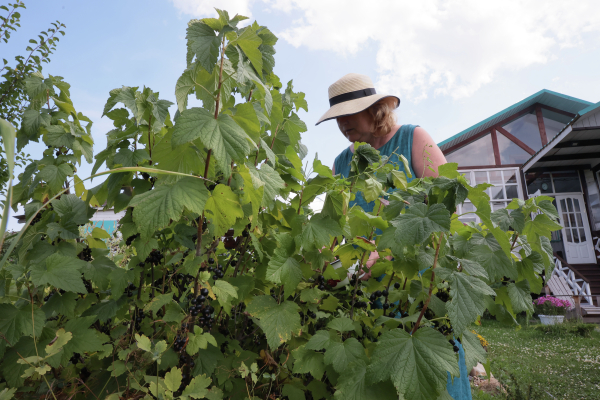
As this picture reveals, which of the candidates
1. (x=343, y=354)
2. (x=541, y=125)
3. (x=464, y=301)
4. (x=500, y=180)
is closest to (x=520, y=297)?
(x=464, y=301)

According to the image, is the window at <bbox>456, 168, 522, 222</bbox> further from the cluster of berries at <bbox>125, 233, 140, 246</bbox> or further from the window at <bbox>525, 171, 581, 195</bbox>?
the cluster of berries at <bbox>125, 233, 140, 246</bbox>

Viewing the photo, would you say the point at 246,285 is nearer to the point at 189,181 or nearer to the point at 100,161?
the point at 189,181

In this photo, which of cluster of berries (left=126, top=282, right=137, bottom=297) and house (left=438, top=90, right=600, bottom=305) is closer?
cluster of berries (left=126, top=282, right=137, bottom=297)

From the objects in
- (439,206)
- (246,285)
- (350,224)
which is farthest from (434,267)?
(246,285)

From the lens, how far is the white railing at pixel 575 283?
11.5 m

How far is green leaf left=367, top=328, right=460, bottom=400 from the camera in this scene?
3.02 ft

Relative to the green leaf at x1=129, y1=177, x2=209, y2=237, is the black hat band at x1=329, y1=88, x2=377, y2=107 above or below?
above

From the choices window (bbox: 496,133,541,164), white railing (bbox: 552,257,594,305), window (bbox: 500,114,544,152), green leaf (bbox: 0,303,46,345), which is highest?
window (bbox: 500,114,544,152)

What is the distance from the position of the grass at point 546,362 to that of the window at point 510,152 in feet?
26.9

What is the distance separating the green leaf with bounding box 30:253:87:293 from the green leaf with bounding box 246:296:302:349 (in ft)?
1.67

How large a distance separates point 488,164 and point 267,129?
50.0 feet

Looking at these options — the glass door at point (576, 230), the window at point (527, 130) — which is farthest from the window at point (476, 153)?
the glass door at point (576, 230)

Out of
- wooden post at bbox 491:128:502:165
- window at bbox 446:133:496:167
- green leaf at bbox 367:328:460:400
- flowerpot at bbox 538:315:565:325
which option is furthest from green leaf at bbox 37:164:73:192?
wooden post at bbox 491:128:502:165

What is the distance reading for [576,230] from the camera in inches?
540
